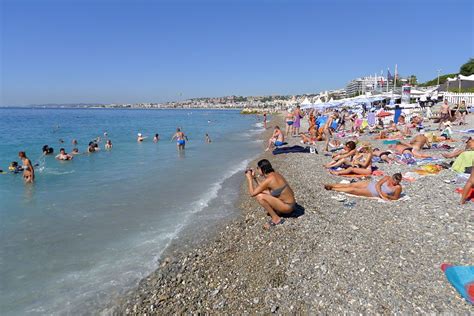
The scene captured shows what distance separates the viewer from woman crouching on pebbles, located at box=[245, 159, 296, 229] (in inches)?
224

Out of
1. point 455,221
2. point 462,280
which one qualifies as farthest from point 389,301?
point 455,221

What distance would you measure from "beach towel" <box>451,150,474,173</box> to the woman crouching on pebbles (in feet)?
17.3

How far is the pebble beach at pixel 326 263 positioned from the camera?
3.61 m

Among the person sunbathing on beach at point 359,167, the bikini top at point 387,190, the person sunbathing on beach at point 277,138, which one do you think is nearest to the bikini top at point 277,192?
the bikini top at point 387,190

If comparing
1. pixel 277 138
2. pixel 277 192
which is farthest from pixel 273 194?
pixel 277 138

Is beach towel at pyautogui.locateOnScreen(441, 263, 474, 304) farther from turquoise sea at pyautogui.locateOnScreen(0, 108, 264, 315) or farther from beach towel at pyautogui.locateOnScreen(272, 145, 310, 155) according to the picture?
beach towel at pyautogui.locateOnScreen(272, 145, 310, 155)

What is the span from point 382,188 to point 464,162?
3.25 meters

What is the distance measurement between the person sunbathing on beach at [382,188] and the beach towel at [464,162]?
9.72 ft

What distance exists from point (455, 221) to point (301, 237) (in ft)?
8.00

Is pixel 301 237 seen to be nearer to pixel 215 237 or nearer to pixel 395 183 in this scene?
pixel 215 237

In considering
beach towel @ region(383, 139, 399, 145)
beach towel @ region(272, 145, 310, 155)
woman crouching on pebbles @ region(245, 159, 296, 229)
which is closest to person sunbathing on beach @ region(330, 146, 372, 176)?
woman crouching on pebbles @ region(245, 159, 296, 229)

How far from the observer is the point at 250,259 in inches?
193

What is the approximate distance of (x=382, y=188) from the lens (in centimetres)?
681

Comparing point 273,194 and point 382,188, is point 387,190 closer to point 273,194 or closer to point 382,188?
point 382,188
